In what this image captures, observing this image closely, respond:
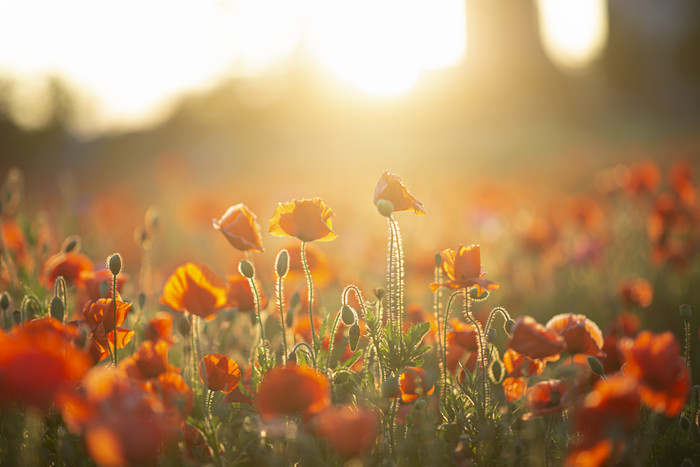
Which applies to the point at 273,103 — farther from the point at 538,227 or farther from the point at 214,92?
the point at 538,227

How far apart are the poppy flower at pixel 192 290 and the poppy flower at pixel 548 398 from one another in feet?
3.24

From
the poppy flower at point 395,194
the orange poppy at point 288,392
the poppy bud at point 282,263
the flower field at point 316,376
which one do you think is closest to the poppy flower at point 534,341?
the flower field at point 316,376

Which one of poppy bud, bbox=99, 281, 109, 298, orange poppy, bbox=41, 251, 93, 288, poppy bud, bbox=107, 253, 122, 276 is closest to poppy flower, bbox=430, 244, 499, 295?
poppy bud, bbox=107, 253, 122, 276

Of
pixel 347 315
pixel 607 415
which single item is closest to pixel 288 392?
pixel 347 315

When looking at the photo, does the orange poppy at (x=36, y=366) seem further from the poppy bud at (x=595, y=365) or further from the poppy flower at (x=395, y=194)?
the poppy bud at (x=595, y=365)

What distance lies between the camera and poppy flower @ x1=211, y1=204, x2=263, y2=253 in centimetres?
184

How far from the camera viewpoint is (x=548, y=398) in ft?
5.42

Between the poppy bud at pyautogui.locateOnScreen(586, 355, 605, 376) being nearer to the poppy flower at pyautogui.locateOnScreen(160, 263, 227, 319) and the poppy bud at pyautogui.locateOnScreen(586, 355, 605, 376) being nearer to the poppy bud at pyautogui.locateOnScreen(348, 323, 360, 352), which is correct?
the poppy bud at pyautogui.locateOnScreen(348, 323, 360, 352)

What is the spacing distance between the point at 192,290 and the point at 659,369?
1301mm

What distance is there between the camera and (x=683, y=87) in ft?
77.0

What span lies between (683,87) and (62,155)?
2174cm

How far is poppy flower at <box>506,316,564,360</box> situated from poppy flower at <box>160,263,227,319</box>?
930 millimetres

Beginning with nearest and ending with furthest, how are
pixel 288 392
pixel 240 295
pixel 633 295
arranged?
pixel 288 392, pixel 240 295, pixel 633 295

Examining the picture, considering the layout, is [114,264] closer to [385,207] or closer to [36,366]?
[36,366]
